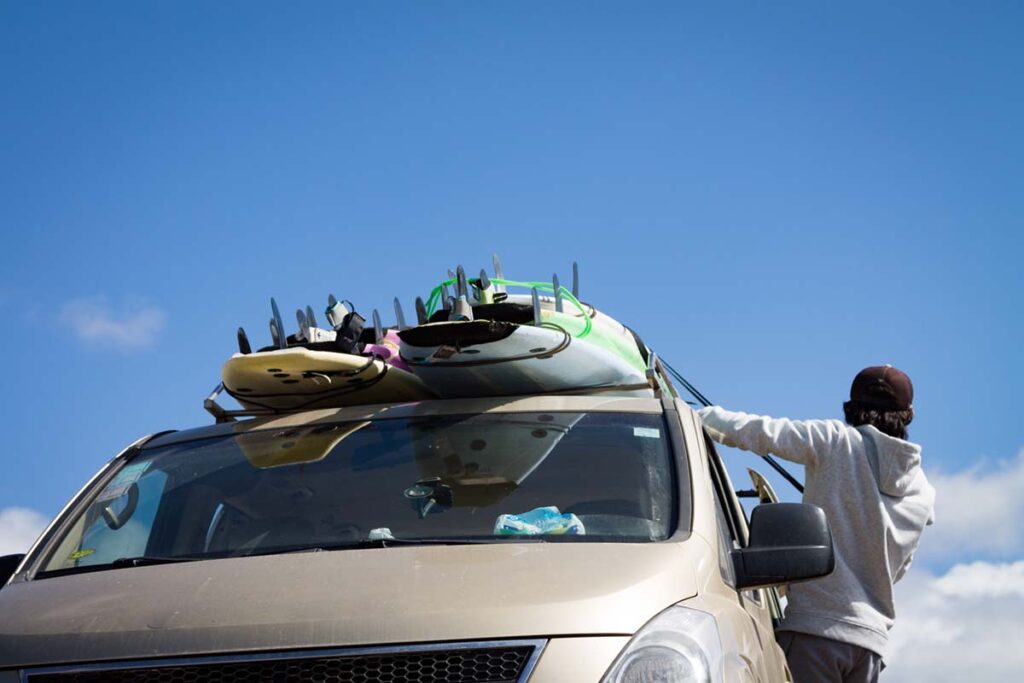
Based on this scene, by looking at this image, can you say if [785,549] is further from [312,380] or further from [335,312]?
[335,312]

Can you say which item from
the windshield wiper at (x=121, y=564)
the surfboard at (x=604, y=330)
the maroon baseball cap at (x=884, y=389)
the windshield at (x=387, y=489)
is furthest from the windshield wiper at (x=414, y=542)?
the maroon baseball cap at (x=884, y=389)

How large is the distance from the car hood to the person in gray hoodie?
1.88m

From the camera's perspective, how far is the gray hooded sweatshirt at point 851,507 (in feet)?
17.7

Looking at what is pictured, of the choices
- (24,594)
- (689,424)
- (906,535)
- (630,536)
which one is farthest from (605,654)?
(906,535)

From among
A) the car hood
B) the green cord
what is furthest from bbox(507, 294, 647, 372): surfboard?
the car hood

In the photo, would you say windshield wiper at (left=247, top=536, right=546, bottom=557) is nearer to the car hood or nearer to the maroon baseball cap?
the car hood

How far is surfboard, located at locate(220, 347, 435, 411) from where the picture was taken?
202 inches

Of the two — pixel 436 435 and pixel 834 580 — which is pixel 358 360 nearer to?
pixel 436 435

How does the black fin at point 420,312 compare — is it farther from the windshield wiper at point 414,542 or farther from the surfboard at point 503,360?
the windshield wiper at point 414,542

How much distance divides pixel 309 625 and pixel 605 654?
0.71 metres

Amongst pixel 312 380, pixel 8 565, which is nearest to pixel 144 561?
pixel 8 565

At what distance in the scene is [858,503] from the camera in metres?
5.49

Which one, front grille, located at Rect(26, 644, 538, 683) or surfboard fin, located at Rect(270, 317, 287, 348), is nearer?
front grille, located at Rect(26, 644, 538, 683)

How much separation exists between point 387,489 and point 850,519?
6.86ft
